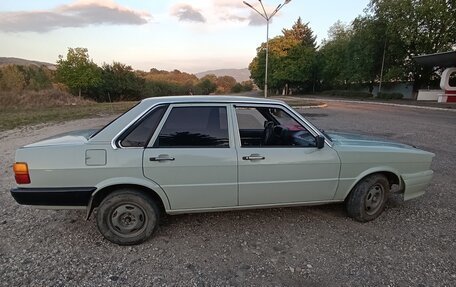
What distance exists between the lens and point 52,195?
9.52ft

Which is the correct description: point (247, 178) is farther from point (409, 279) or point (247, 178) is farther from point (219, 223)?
point (409, 279)

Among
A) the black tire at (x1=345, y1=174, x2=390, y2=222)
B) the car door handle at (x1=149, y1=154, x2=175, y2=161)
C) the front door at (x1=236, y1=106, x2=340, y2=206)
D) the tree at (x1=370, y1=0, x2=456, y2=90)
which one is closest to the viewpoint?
the car door handle at (x1=149, y1=154, x2=175, y2=161)

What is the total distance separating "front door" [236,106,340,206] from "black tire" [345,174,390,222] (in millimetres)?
347

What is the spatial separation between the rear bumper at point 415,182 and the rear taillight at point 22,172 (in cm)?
455

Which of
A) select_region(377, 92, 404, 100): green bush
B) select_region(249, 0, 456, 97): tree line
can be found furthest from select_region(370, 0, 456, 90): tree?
select_region(377, 92, 404, 100): green bush

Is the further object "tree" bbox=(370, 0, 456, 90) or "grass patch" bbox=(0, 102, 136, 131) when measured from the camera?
"tree" bbox=(370, 0, 456, 90)

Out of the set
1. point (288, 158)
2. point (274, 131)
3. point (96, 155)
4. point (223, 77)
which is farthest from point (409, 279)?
point (223, 77)

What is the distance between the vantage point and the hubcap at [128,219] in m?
3.09

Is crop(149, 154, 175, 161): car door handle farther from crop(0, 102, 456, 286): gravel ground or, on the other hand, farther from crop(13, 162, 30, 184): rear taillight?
crop(13, 162, 30, 184): rear taillight

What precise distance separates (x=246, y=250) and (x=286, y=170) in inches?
40.2

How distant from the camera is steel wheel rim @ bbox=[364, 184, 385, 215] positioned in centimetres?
368

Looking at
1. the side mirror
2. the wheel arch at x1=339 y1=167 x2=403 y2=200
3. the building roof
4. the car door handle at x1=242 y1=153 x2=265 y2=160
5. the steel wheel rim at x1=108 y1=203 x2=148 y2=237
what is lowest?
the steel wheel rim at x1=108 y1=203 x2=148 y2=237

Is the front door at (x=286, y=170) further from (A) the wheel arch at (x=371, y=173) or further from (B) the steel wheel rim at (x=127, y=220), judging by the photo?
(B) the steel wheel rim at (x=127, y=220)

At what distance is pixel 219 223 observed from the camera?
3670 millimetres
